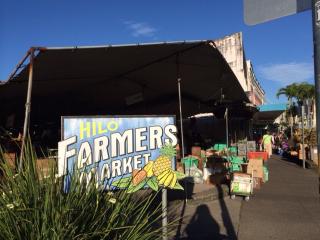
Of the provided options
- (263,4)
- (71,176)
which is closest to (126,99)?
(71,176)

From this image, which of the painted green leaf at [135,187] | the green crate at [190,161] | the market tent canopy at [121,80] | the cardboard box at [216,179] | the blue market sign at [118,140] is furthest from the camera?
the green crate at [190,161]

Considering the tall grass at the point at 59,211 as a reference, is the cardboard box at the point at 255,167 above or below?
below

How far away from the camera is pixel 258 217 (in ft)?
25.6

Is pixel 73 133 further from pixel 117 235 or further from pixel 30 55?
pixel 117 235

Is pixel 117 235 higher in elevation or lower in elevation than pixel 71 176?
lower

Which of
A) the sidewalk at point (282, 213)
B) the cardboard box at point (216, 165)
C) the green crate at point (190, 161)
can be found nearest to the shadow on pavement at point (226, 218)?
the sidewalk at point (282, 213)

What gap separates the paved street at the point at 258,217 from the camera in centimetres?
660

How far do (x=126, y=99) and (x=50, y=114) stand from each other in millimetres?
4425

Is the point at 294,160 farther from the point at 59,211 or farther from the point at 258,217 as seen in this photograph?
the point at 59,211

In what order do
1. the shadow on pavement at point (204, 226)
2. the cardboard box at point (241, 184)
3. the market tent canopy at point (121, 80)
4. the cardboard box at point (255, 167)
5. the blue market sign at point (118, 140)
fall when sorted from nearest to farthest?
the blue market sign at point (118, 140), the shadow on pavement at point (204, 226), the market tent canopy at point (121, 80), the cardboard box at point (241, 184), the cardboard box at point (255, 167)

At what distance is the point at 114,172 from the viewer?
5.48m

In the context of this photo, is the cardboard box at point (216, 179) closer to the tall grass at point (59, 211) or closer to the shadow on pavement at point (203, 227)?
the shadow on pavement at point (203, 227)

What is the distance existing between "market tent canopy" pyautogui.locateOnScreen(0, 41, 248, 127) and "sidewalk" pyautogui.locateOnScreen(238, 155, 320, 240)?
10.1 feet

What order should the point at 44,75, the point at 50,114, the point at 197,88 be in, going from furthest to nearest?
the point at 50,114 < the point at 197,88 < the point at 44,75
